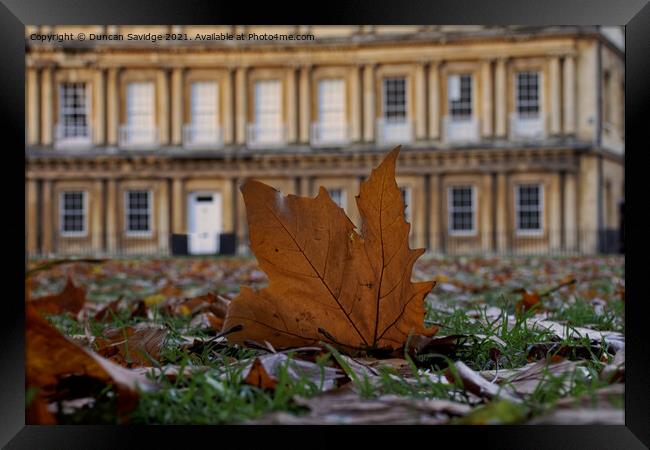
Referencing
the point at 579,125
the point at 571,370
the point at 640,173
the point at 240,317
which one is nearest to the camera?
the point at 640,173

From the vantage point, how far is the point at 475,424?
2.60 ft

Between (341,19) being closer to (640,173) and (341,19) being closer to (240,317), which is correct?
(640,173)

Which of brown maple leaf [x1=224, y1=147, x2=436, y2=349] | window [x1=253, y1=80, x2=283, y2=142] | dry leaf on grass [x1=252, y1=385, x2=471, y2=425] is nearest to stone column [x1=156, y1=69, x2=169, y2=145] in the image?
window [x1=253, y1=80, x2=283, y2=142]

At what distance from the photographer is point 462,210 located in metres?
24.2

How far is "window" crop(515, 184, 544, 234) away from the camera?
78.5 ft

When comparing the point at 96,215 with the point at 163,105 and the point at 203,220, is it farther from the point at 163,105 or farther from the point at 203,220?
the point at 163,105

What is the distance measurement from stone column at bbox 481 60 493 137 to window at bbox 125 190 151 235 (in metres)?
12.0

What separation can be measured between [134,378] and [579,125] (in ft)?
81.9

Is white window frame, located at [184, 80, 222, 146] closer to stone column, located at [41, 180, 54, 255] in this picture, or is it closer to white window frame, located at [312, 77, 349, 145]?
white window frame, located at [312, 77, 349, 145]

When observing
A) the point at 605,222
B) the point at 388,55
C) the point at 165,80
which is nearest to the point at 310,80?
the point at 388,55

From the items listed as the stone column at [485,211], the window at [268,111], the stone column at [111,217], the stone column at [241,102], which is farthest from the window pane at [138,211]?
the stone column at [485,211]

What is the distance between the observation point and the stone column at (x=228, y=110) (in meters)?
24.9

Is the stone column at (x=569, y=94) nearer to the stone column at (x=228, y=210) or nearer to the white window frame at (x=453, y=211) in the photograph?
the white window frame at (x=453, y=211)

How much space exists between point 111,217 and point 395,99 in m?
10.8
